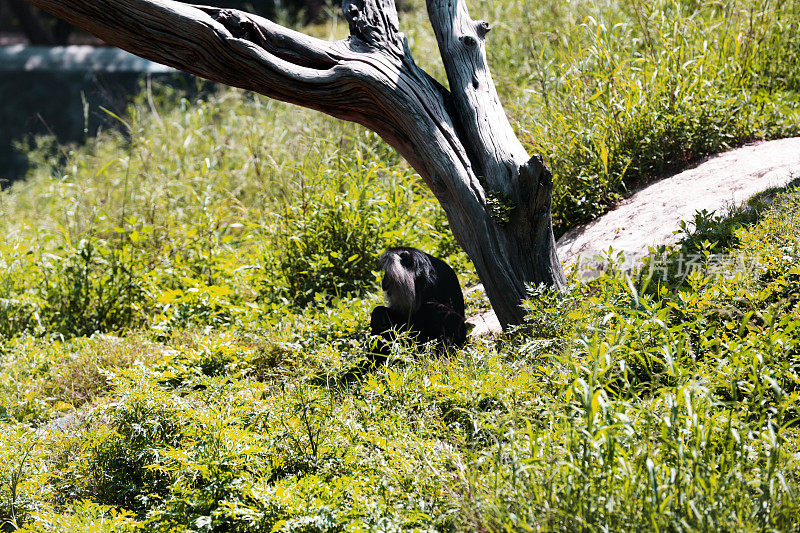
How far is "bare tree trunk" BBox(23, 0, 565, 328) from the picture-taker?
12.0 ft

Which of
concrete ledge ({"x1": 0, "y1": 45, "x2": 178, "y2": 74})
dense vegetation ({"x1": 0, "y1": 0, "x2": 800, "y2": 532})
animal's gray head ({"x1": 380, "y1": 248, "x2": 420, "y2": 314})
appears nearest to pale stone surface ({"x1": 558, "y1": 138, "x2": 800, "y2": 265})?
dense vegetation ({"x1": 0, "y1": 0, "x2": 800, "y2": 532})

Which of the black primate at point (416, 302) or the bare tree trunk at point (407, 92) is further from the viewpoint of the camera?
the black primate at point (416, 302)

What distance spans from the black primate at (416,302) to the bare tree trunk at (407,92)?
269 millimetres

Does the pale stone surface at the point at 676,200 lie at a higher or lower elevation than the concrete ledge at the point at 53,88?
lower

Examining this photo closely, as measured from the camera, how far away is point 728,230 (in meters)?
3.97

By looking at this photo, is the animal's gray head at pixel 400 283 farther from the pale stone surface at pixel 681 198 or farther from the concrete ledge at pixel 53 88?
the concrete ledge at pixel 53 88

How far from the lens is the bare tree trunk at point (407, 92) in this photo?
12.0 ft

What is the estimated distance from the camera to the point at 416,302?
405 centimetres

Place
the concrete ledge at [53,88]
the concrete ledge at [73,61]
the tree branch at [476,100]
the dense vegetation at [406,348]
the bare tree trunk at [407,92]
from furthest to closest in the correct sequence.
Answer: the concrete ledge at [73,61] < the concrete ledge at [53,88] < the tree branch at [476,100] < the bare tree trunk at [407,92] < the dense vegetation at [406,348]

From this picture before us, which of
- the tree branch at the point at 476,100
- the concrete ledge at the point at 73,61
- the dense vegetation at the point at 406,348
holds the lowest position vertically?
the dense vegetation at the point at 406,348

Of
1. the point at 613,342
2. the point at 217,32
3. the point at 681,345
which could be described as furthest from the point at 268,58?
the point at 681,345

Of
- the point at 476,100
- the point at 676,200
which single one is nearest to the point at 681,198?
the point at 676,200

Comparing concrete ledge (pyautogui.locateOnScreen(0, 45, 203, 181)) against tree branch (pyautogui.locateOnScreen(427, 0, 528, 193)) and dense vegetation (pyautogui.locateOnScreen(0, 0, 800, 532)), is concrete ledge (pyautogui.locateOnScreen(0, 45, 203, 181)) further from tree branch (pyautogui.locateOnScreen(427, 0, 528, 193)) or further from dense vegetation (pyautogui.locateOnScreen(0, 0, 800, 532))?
tree branch (pyautogui.locateOnScreen(427, 0, 528, 193))

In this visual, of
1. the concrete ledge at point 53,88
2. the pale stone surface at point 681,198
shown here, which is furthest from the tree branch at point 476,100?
the concrete ledge at point 53,88
